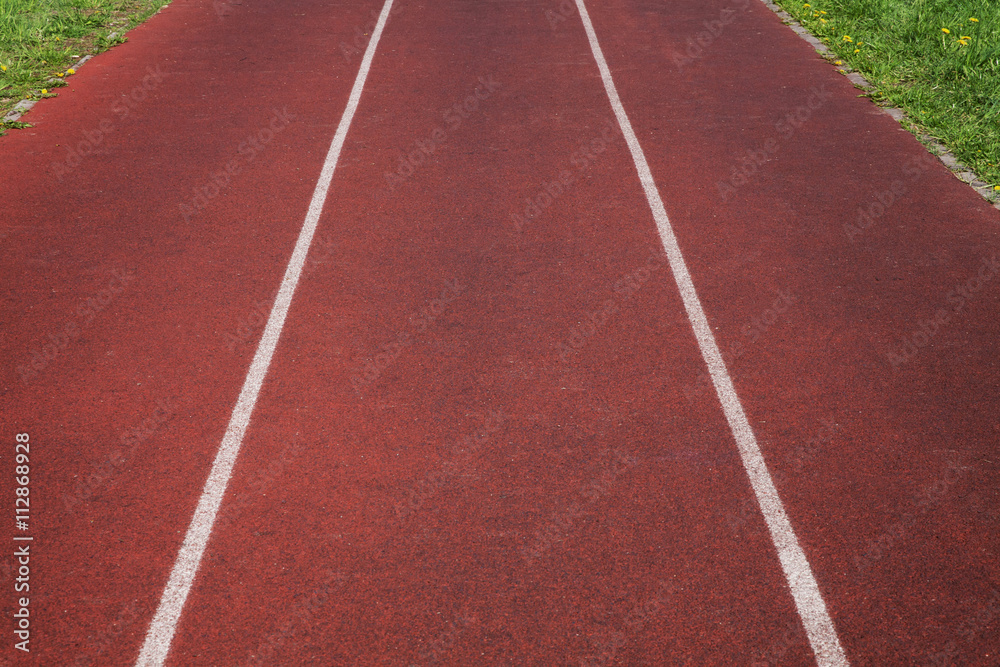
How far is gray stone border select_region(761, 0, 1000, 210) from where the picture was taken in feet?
24.7

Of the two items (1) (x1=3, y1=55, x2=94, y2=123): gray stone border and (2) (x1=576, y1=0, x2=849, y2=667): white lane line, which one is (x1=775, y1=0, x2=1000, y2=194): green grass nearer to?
(2) (x1=576, y1=0, x2=849, y2=667): white lane line

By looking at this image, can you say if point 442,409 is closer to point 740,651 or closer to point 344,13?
point 740,651

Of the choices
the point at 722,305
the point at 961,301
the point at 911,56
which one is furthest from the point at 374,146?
the point at 911,56

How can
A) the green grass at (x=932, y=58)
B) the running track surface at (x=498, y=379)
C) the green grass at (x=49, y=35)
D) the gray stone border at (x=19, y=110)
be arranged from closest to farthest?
the running track surface at (x=498, y=379), the green grass at (x=932, y=58), the gray stone border at (x=19, y=110), the green grass at (x=49, y=35)

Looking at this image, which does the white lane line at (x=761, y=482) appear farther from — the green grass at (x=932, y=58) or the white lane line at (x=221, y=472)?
the green grass at (x=932, y=58)

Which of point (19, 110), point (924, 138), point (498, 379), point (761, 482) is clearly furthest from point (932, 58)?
point (19, 110)

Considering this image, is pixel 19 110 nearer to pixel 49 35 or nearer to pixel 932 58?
pixel 49 35

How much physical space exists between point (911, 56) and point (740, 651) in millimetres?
9549

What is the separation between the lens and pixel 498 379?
5359 mm

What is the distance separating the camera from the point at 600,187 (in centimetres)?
782

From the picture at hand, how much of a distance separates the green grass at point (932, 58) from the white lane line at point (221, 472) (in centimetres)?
682

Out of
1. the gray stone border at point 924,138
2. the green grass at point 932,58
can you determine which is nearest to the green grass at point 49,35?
the gray stone border at point 924,138

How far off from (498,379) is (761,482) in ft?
6.13

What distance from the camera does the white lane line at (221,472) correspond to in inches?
148
